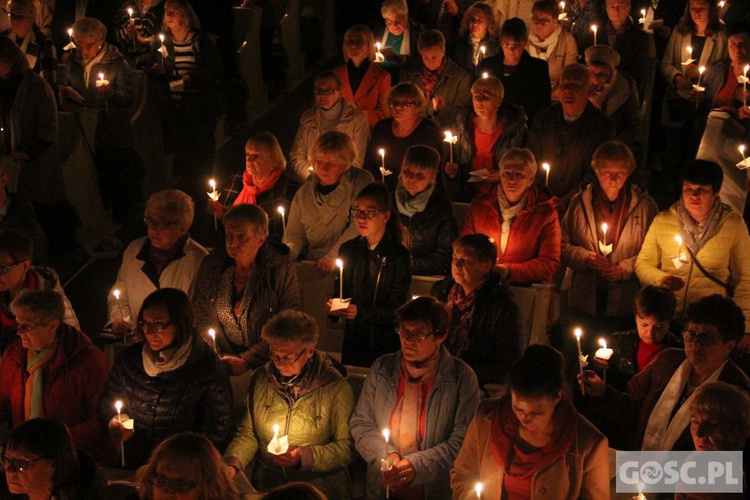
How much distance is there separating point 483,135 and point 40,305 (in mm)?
3449

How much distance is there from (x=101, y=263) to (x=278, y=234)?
1722 millimetres

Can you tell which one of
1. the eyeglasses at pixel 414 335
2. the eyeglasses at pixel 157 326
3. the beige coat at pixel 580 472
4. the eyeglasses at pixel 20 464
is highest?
the eyeglasses at pixel 157 326

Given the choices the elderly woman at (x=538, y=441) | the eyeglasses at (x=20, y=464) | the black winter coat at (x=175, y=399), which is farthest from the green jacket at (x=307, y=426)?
the eyeglasses at (x=20, y=464)

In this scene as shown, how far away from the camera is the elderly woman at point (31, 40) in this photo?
341 inches

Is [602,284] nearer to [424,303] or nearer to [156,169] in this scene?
[424,303]

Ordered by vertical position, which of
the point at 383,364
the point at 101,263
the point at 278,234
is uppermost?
the point at 383,364

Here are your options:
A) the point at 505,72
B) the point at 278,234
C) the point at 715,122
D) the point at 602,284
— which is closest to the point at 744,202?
the point at 715,122

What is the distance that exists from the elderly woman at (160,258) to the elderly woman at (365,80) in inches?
110

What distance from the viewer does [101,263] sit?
26.8 ft

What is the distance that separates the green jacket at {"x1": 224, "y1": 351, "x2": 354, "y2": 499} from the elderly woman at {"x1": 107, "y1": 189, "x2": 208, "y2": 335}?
1245 mm

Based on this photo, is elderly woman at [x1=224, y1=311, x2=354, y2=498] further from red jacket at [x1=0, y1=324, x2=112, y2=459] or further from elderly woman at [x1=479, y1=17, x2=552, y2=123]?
elderly woman at [x1=479, y1=17, x2=552, y2=123]

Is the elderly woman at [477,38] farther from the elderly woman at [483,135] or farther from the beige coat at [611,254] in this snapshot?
the beige coat at [611,254]

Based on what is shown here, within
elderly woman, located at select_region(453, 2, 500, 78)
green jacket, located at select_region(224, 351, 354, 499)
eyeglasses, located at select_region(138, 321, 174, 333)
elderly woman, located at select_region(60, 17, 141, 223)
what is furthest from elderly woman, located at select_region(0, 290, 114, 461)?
elderly woman, located at select_region(453, 2, 500, 78)

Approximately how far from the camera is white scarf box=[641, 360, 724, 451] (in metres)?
4.71
